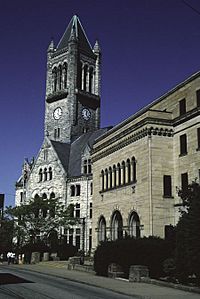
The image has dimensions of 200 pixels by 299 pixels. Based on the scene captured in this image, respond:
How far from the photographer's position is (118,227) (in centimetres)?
4594

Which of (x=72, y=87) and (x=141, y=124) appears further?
(x=72, y=87)

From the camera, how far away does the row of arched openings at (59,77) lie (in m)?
101

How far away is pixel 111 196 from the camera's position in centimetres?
→ 4731

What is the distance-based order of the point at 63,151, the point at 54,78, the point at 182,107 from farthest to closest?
the point at 54,78 → the point at 63,151 → the point at 182,107

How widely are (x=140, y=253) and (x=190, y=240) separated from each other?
7401 millimetres

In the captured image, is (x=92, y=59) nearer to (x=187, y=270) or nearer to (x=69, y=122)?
(x=69, y=122)

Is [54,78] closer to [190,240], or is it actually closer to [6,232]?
[6,232]

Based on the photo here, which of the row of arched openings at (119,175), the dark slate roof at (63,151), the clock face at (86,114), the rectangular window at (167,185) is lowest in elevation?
the rectangular window at (167,185)

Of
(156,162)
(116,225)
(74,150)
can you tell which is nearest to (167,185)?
(156,162)

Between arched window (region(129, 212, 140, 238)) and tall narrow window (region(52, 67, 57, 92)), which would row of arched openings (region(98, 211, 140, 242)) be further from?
tall narrow window (region(52, 67, 57, 92))

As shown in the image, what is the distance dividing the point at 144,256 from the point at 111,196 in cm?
1876

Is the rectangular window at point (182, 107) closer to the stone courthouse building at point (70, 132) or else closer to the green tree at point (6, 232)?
the stone courthouse building at point (70, 132)

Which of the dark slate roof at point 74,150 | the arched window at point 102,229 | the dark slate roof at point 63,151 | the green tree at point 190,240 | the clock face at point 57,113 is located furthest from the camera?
the clock face at point 57,113

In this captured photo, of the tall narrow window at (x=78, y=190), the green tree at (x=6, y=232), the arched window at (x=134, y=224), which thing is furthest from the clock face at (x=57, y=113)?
the arched window at (x=134, y=224)
